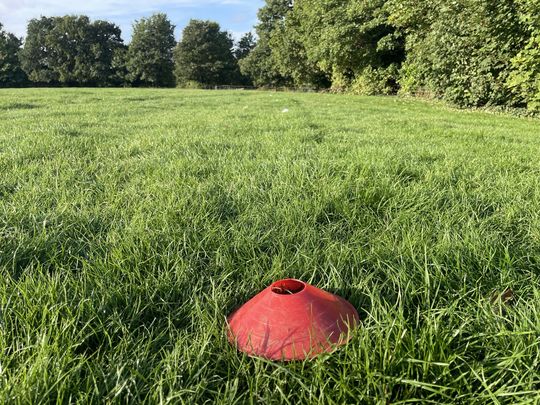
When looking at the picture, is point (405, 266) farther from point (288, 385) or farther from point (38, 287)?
point (38, 287)

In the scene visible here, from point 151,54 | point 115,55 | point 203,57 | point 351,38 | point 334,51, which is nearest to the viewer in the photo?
point 351,38

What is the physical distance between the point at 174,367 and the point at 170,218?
3.62ft

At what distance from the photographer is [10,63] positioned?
55.9 m

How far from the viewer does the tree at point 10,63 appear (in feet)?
176

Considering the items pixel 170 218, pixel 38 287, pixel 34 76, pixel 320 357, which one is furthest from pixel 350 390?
pixel 34 76

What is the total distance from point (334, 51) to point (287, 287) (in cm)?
2446

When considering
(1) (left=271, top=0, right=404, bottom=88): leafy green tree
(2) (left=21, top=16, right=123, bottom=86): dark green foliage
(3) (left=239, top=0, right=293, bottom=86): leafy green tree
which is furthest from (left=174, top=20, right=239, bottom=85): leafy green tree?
(1) (left=271, top=0, right=404, bottom=88): leafy green tree

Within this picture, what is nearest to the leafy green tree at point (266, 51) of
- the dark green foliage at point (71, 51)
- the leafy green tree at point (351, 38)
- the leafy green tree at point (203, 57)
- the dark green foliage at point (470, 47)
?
the leafy green tree at point (203, 57)

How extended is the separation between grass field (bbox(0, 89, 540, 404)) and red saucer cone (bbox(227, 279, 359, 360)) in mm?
40

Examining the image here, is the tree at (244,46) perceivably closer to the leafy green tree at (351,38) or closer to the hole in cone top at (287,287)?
the leafy green tree at (351,38)

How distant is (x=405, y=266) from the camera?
159 cm

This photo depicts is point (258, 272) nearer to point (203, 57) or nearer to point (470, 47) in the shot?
point (470, 47)

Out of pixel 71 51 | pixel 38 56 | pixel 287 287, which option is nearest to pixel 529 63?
pixel 287 287

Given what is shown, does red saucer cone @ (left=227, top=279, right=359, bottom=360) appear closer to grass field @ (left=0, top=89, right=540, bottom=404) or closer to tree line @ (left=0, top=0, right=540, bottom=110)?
grass field @ (left=0, top=89, right=540, bottom=404)
